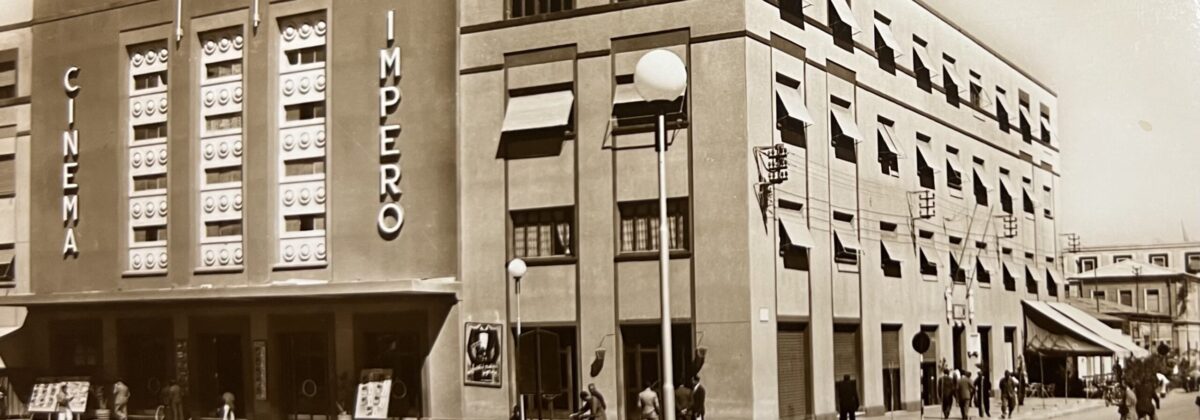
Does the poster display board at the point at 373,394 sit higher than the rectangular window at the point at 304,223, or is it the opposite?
the rectangular window at the point at 304,223

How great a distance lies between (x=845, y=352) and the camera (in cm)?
4172

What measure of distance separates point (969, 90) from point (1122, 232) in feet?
96.4

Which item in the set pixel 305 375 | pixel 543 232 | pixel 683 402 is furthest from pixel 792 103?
pixel 305 375

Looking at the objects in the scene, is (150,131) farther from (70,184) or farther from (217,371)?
(217,371)

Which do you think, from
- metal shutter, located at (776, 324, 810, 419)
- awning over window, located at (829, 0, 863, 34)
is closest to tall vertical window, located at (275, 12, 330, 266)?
metal shutter, located at (776, 324, 810, 419)

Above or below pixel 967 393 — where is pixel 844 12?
above

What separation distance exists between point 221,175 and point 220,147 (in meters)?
0.93

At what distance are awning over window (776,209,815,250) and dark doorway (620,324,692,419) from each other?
3.88 metres

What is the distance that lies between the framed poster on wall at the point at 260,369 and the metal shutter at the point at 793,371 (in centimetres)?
1626

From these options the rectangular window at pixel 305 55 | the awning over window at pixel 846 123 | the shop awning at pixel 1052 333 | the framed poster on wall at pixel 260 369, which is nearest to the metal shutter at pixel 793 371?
the awning over window at pixel 846 123

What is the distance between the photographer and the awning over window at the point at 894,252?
4422 cm

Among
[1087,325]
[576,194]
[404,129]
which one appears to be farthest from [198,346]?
[1087,325]

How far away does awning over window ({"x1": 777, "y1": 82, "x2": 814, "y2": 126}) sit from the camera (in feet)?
122

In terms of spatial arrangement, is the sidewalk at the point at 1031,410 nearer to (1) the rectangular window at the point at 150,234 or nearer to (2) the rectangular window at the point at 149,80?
(1) the rectangular window at the point at 150,234
